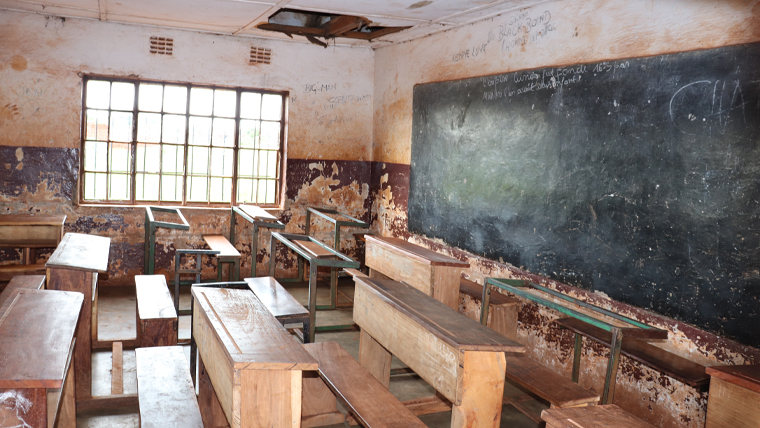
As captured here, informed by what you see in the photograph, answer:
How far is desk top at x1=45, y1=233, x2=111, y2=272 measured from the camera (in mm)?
3338

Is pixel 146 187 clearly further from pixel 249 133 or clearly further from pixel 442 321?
pixel 442 321

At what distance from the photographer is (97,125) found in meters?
6.20

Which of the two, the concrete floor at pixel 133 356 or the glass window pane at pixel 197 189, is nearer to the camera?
the concrete floor at pixel 133 356

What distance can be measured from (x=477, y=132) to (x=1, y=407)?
4056 mm

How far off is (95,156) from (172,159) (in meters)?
0.79

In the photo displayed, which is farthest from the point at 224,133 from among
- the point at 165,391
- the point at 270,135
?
the point at 165,391

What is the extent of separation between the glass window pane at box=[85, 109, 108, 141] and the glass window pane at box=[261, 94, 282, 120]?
1717mm

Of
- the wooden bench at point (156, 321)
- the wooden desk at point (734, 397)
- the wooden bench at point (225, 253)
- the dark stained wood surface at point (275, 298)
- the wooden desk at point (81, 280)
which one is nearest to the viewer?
the wooden desk at point (734, 397)

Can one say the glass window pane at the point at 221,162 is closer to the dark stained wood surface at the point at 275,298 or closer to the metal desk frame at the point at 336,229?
the metal desk frame at the point at 336,229

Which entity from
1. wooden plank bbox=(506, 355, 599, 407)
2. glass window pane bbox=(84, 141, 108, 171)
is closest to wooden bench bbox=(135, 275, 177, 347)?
wooden plank bbox=(506, 355, 599, 407)

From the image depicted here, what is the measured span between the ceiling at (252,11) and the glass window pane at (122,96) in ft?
2.25

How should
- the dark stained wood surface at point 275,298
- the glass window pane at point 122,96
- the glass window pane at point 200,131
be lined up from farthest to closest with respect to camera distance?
the glass window pane at point 200,131 < the glass window pane at point 122,96 < the dark stained wood surface at point 275,298

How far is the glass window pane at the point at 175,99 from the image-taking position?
6.41 metres

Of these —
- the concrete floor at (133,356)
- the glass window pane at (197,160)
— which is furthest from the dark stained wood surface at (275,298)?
the glass window pane at (197,160)
